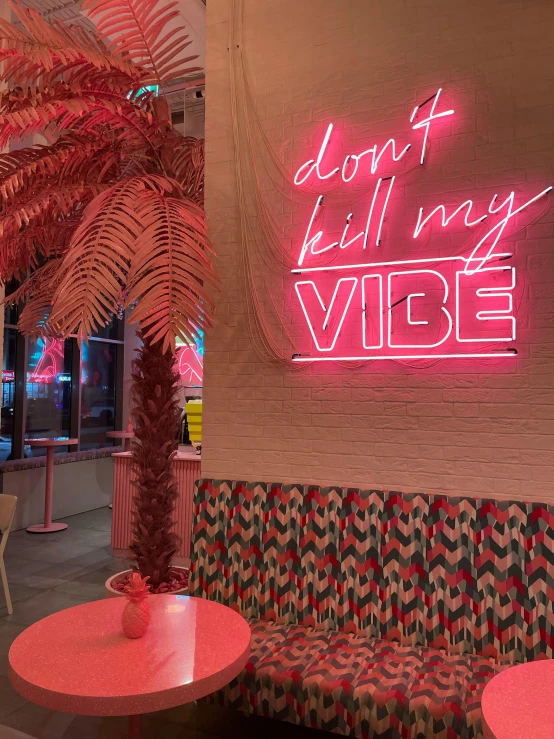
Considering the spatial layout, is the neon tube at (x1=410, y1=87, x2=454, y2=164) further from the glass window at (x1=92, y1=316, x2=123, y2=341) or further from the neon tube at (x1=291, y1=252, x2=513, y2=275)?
the glass window at (x1=92, y1=316, x2=123, y2=341)

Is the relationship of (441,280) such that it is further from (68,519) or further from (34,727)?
(68,519)

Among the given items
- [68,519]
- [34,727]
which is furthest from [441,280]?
[68,519]

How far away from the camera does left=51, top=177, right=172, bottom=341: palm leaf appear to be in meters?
2.65

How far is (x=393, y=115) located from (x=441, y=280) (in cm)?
94

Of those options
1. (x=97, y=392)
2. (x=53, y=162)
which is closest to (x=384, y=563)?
(x=53, y=162)

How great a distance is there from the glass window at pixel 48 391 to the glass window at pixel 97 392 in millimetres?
363

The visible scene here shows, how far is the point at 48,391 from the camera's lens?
768cm

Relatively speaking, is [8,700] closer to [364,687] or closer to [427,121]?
[364,687]

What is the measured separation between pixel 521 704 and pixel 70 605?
3.42 meters

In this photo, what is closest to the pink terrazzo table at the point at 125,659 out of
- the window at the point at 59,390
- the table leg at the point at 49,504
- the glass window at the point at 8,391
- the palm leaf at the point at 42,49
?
the palm leaf at the point at 42,49

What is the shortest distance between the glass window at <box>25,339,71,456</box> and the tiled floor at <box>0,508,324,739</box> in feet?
4.22

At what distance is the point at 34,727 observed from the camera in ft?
8.64

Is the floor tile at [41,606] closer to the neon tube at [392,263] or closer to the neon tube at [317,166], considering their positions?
the neon tube at [392,263]

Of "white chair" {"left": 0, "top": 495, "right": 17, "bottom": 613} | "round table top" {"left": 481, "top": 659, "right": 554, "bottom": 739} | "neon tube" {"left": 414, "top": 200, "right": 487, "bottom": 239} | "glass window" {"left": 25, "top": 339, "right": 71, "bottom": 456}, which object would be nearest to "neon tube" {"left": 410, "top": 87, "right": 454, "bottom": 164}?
"neon tube" {"left": 414, "top": 200, "right": 487, "bottom": 239}
